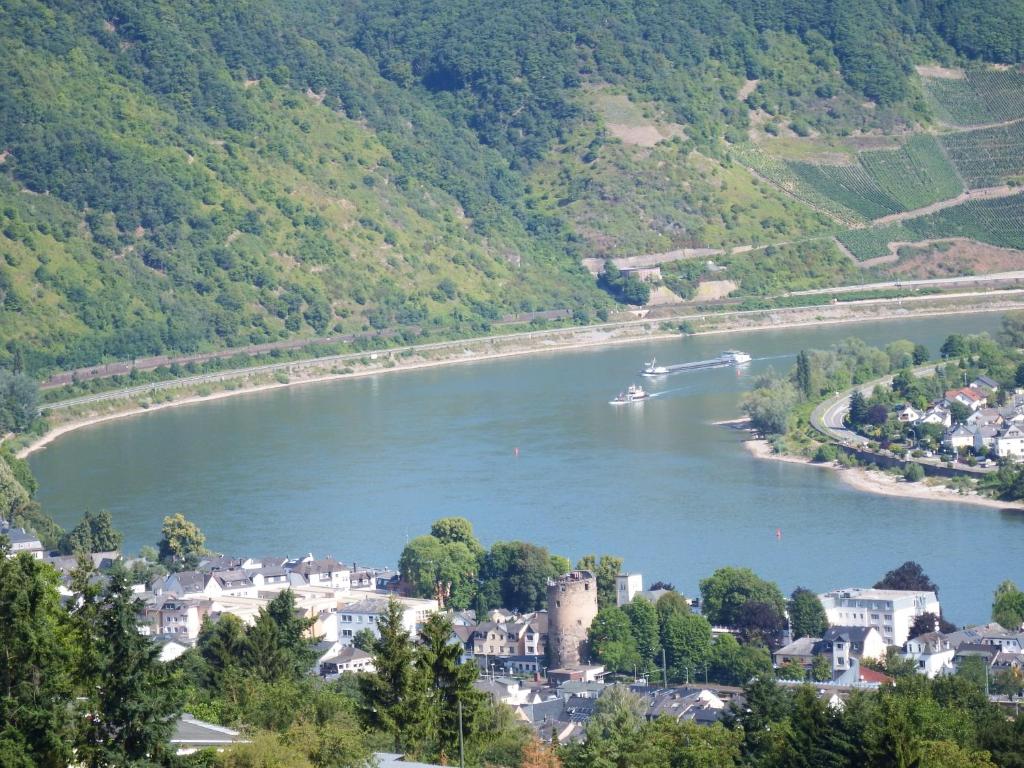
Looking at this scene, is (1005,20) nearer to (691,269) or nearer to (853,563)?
(691,269)

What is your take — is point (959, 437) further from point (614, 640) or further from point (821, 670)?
point (821, 670)

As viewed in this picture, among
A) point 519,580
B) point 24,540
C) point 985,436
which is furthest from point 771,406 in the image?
point 24,540

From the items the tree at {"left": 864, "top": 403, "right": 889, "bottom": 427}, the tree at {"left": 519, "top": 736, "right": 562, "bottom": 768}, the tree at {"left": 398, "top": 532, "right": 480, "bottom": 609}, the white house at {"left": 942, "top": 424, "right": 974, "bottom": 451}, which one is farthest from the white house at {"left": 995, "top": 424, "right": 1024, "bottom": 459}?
the tree at {"left": 519, "top": 736, "right": 562, "bottom": 768}

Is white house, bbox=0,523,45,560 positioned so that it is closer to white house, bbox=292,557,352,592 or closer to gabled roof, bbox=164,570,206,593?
gabled roof, bbox=164,570,206,593

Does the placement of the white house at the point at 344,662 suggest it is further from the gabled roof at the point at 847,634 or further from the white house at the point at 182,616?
the gabled roof at the point at 847,634

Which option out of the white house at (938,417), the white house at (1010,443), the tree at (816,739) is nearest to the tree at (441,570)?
the white house at (1010,443)

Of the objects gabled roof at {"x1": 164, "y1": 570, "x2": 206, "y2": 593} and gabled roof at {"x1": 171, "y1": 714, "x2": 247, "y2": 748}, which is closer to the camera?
gabled roof at {"x1": 171, "y1": 714, "x2": 247, "y2": 748}

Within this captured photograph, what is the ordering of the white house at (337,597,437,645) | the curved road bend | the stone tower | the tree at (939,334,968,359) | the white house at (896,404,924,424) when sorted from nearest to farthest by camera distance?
the stone tower → the white house at (337,597,437,645) → the curved road bend → the white house at (896,404,924,424) → the tree at (939,334,968,359)

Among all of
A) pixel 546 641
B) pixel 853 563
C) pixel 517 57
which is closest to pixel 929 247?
pixel 517 57
